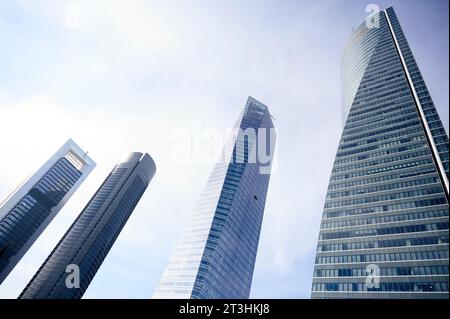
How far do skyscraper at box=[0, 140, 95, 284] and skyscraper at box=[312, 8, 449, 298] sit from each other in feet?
516

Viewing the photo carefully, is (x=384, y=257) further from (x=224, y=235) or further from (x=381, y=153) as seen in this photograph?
(x=224, y=235)

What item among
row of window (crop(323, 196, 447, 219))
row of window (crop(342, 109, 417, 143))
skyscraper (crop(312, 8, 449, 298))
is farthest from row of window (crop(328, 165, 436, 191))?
row of window (crop(342, 109, 417, 143))

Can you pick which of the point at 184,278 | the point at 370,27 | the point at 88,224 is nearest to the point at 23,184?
the point at 88,224

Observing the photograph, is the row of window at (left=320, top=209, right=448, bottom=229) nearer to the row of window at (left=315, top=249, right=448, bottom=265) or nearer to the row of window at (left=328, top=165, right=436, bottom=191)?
the row of window at (left=315, top=249, right=448, bottom=265)

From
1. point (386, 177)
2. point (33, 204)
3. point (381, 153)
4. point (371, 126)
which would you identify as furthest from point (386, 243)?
point (33, 204)

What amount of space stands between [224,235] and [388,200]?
2808 inches

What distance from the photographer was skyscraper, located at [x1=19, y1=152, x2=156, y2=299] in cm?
14950

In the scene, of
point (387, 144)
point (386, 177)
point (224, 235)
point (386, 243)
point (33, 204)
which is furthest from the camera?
point (33, 204)

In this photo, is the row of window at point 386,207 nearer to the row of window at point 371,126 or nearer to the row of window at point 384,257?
the row of window at point 384,257

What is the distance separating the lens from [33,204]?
16712 centimetres

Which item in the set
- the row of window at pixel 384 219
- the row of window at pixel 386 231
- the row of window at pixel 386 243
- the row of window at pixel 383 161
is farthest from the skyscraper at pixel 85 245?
the row of window at pixel 383 161

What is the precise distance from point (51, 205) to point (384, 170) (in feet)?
626

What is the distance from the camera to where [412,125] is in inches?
4252
